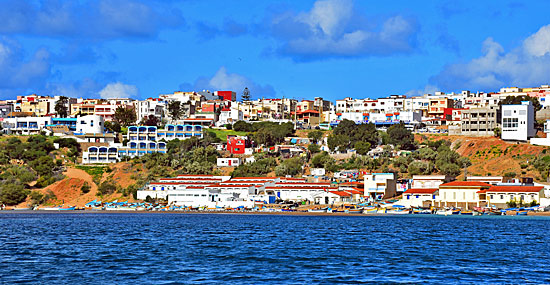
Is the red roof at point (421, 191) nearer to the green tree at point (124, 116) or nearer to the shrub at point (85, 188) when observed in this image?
the shrub at point (85, 188)

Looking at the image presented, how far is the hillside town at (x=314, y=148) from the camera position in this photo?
367 ft

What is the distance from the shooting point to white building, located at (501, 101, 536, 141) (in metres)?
133

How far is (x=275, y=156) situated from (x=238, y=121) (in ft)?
123

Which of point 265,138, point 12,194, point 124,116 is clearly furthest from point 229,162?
point 124,116

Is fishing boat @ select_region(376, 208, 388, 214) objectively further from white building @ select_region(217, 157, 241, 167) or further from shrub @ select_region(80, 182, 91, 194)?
shrub @ select_region(80, 182, 91, 194)

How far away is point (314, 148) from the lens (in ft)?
478

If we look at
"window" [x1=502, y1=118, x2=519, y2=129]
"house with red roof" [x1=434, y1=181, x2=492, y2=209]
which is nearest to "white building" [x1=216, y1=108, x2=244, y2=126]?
"window" [x1=502, y1=118, x2=519, y2=129]

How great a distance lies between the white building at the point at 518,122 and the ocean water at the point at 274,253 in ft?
175

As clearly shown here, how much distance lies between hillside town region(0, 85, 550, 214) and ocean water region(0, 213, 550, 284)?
2775 centimetres

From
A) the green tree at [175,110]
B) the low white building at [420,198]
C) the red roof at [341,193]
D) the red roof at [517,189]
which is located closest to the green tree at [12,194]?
the red roof at [341,193]

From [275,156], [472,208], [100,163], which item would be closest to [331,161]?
[275,156]

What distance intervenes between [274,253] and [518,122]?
93.3 m

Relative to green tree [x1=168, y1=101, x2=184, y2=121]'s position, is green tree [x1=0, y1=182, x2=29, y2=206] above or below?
below

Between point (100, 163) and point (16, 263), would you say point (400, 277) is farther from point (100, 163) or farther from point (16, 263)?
point (100, 163)
